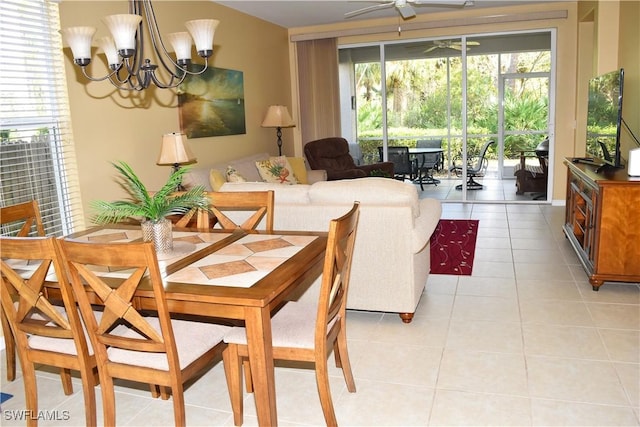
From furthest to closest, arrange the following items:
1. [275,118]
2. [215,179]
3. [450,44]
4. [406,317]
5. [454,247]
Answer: [450,44]
[275,118]
[454,247]
[215,179]
[406,317]

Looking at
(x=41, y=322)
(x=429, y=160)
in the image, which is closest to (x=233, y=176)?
(x=41, y=322)

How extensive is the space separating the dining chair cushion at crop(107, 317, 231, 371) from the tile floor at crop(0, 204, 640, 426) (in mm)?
460

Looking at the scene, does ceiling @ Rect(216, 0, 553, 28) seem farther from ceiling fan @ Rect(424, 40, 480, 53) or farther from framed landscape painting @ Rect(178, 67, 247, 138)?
framed landscape painting @ Rect(178, 67, 247, 138)

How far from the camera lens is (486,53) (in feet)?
24.1

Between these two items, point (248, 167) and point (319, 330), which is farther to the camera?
point (248, 167)

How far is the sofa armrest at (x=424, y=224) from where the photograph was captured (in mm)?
3242

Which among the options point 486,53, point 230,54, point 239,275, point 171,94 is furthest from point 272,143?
point 239,275

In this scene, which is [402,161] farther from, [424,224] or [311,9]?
[424,224]

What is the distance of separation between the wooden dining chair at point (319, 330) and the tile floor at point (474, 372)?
26 cm

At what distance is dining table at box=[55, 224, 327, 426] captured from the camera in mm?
1944

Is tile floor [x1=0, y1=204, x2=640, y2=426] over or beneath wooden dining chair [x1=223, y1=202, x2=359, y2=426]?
beneath

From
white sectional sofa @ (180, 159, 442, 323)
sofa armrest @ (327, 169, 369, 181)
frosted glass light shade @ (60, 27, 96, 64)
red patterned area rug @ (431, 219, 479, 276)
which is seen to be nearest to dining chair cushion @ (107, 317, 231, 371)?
white sectional sofa @ (180, 159, 442, 323)

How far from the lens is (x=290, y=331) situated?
226 centimetres

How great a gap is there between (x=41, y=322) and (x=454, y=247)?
3792mm
